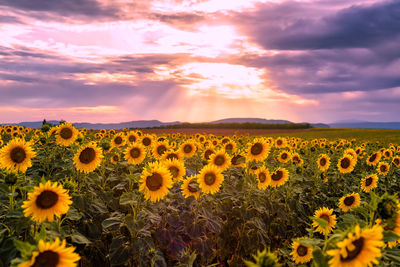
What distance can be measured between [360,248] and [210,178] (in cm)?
282

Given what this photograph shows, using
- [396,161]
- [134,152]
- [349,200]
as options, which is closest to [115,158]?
[134,152]

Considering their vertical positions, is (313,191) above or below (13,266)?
below

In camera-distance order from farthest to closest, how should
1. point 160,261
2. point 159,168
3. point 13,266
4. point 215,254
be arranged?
point 215,254, point 159,168, point 160,261, point 13,266

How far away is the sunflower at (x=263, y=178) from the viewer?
580 cm

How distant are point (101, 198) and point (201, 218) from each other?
1796 millimetres

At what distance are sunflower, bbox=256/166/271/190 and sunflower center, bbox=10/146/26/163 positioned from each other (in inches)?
178

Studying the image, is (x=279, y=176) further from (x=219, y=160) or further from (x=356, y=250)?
(x=356, y=250)

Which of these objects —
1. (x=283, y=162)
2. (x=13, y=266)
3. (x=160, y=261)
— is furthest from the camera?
(x=283, y=162)

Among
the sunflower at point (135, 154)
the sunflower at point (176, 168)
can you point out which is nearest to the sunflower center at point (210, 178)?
the sunflower at point (176, 168)

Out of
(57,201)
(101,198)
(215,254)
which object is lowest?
(215,254)

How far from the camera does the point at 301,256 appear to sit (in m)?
3.62

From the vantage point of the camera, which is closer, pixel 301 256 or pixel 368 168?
pixel 301 256

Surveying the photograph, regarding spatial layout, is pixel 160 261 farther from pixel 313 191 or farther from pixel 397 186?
pixel 397 186

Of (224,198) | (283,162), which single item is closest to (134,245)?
(224,198)
